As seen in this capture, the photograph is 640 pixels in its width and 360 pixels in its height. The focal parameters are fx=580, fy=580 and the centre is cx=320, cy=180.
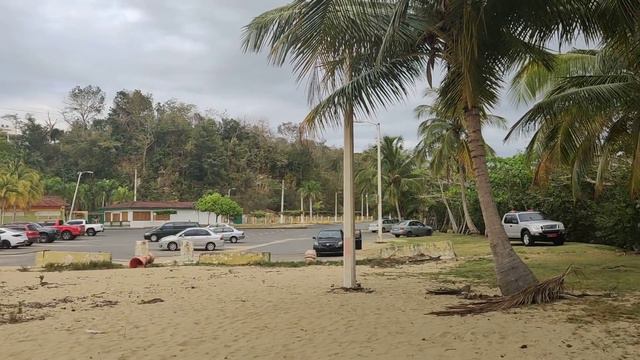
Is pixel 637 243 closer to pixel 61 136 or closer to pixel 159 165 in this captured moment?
pixel 159 165

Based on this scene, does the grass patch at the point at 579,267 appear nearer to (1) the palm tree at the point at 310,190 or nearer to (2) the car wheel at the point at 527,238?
(2) the car wheel at the point at 527,238

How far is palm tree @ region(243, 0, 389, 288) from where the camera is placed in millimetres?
9391

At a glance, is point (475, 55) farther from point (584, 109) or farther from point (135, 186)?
point (135, 186)

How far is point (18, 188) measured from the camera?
185ft

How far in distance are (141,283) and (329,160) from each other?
101m

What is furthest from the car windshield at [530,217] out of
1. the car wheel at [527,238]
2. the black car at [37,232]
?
the black car at [37,232]

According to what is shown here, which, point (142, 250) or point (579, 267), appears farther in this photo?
point (142, 250)

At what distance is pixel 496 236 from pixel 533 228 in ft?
58.8

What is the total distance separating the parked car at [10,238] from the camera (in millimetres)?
35625

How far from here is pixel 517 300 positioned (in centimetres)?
994

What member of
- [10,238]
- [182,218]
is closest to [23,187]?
[10,238]

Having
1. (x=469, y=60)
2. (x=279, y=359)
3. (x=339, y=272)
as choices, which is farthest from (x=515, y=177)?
(x=279, y=359)

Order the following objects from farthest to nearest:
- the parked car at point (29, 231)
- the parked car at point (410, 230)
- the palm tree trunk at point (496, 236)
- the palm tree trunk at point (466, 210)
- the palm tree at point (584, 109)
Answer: the parked car at point (410, 230) → the palm tree trunk at point (466, 210) → the parked car at point (29, 231) → the palm tree at point (584, 109) → the palm tree trunk at point (496, 236)

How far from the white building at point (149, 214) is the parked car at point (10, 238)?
40991 mm
